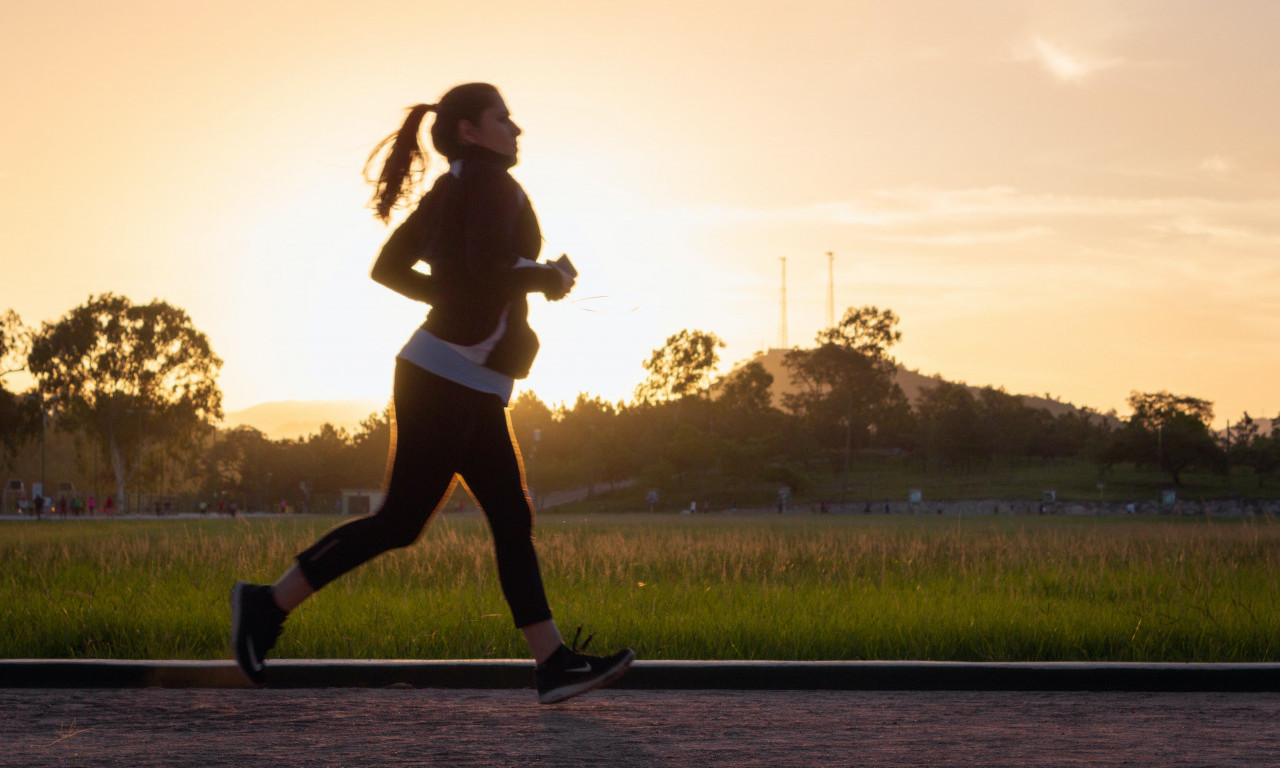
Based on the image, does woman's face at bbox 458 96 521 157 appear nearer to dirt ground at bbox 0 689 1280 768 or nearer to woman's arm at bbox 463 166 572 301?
woman's arm at bbox 463 166 572 301

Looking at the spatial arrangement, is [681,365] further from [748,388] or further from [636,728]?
[636,728]

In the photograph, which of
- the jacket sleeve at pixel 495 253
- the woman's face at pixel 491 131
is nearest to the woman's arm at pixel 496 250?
the jacket sleeve at pixel 495 253

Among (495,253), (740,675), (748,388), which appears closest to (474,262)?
(495,253)

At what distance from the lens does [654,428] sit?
295 ft

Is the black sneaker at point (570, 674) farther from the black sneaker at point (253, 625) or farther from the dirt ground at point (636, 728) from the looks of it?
the black sneaker at point (253, 625)

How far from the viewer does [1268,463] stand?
81.3 m

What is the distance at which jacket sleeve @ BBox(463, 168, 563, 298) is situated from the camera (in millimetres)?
3863

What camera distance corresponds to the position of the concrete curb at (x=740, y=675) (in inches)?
182

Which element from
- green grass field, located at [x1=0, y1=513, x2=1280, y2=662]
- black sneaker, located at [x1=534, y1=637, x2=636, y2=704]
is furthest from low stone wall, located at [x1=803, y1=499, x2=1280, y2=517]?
black sneaker, located at [x1=534, y1=637, x2=636, y2=704]

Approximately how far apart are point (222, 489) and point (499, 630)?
109012 millimetres

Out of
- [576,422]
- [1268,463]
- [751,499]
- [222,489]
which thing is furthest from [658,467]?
[222,489]

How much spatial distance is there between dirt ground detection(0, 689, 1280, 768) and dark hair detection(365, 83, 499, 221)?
1.74 meters

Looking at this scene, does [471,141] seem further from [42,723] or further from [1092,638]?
[1092,638]

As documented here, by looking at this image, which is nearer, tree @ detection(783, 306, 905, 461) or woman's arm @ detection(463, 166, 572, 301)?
woman's arm @ detection(463, 166, 572, 301)
